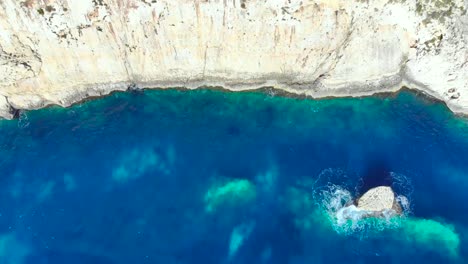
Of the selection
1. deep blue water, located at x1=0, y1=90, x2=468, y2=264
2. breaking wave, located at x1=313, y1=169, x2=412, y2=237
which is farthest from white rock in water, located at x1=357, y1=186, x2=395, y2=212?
deep blue water, located at x1=0, y1=90, x2=468, y2=264

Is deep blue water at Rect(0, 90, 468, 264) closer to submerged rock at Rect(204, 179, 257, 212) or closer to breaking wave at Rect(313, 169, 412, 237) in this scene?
submerged rock at Rect(204, 179, 257, 212)

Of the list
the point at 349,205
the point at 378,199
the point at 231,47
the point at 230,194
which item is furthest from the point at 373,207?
the point at 231,47

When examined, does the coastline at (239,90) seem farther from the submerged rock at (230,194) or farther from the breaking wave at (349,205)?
the submerged rock at (230,194)

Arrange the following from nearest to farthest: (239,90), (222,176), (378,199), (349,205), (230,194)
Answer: (378,199) → (349,205) → (230,194) → (222,176) → (239,90)

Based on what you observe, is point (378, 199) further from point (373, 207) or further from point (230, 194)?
point (230, 194)

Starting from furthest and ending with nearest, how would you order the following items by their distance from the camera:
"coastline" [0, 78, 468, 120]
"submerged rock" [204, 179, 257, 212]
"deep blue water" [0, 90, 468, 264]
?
"coastline" [0, 78, 468, 120] → "submerged rock" [204, 179, 257, 212] → "deep blue water" [0, 90, 468, 264]

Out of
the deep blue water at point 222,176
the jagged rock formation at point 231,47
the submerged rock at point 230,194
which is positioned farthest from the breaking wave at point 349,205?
the jagged rock formation at point 231,47
